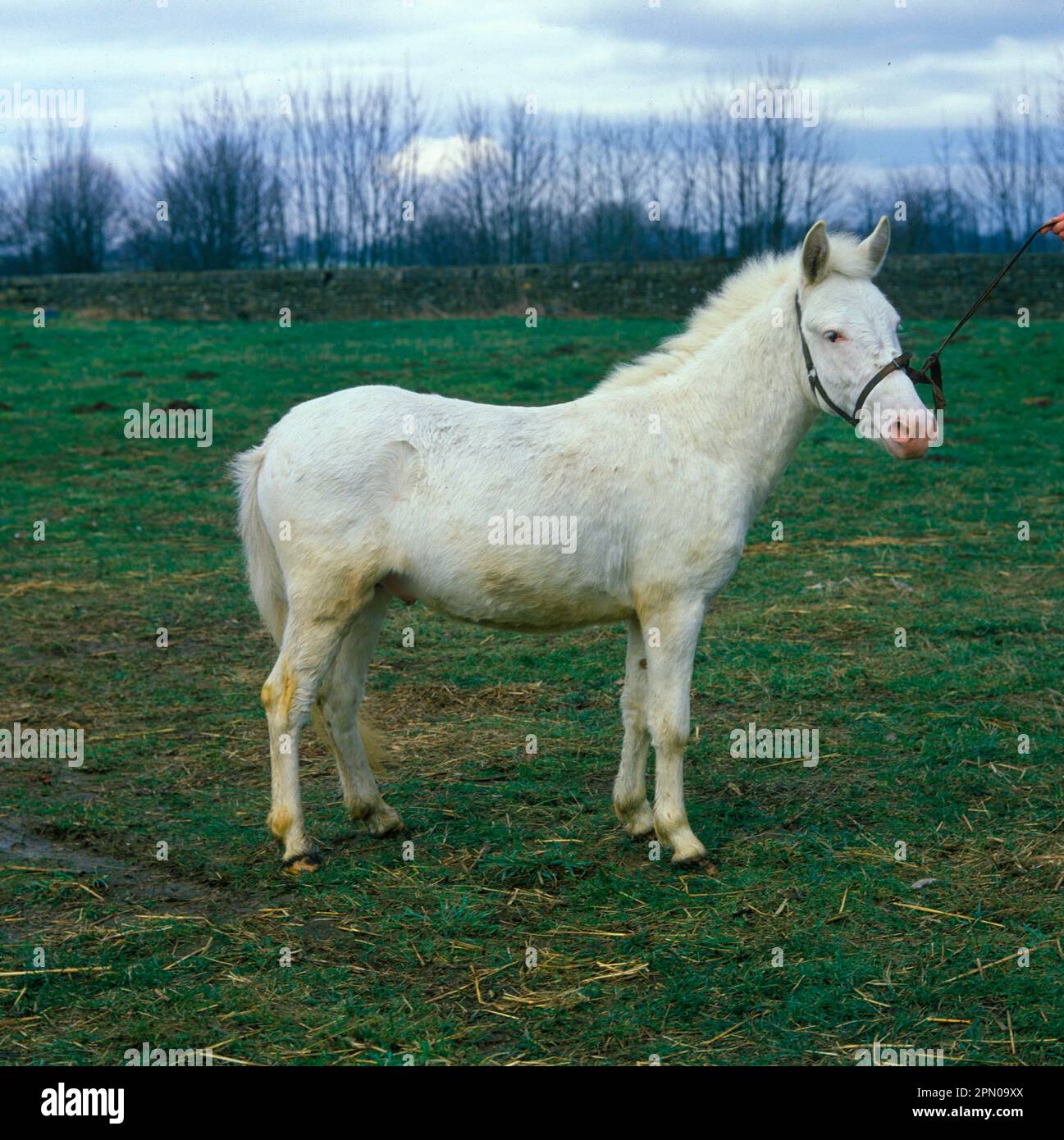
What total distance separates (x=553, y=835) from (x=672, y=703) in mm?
805

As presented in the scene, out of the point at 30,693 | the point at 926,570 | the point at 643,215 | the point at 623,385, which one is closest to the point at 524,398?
the point at 926,570

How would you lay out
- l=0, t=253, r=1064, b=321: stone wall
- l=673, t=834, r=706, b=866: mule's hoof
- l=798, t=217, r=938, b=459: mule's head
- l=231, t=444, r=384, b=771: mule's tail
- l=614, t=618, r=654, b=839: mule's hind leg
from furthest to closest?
l=0, t=253, r=1064, b=321: stone wall, l=614, t=618, r=654, b=839: mule's hind leg, l=231, t=444, r=384, b=771: mule's tail, l=673, t=834, r=706, b=866: mule's hoof, l=798, t=217, r=938, b=459: mule's head

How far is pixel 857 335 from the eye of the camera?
4.52 metres

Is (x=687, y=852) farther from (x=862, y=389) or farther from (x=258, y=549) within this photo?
(x=258, y=549)

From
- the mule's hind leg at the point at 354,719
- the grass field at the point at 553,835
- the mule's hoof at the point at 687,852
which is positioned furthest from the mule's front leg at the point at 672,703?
the mule's hind leg at the point at 354,719

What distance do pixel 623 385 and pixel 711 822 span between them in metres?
1.92

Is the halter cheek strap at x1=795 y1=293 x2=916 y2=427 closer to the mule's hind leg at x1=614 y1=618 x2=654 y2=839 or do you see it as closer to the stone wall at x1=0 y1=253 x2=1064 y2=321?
the mule's hind leg at x1=614 y1=618 x2=654 y2=839

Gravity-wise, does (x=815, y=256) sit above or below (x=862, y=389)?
above

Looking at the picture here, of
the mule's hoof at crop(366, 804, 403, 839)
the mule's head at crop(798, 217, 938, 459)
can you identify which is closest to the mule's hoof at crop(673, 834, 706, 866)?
the mule's hoof at crop(366, 804, 403, 839)

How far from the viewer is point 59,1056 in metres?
3.42

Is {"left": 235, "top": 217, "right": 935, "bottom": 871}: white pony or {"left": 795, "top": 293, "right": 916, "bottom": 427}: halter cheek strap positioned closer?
{"left": 795, "top": 293, "right": 916, "bottom": 427}: halter cheek strap

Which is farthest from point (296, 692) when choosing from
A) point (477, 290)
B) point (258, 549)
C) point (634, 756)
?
point (477, 290)

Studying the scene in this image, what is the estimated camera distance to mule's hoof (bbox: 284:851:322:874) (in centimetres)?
471

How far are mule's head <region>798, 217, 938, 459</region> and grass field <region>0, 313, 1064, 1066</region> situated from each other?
1.71 meters
